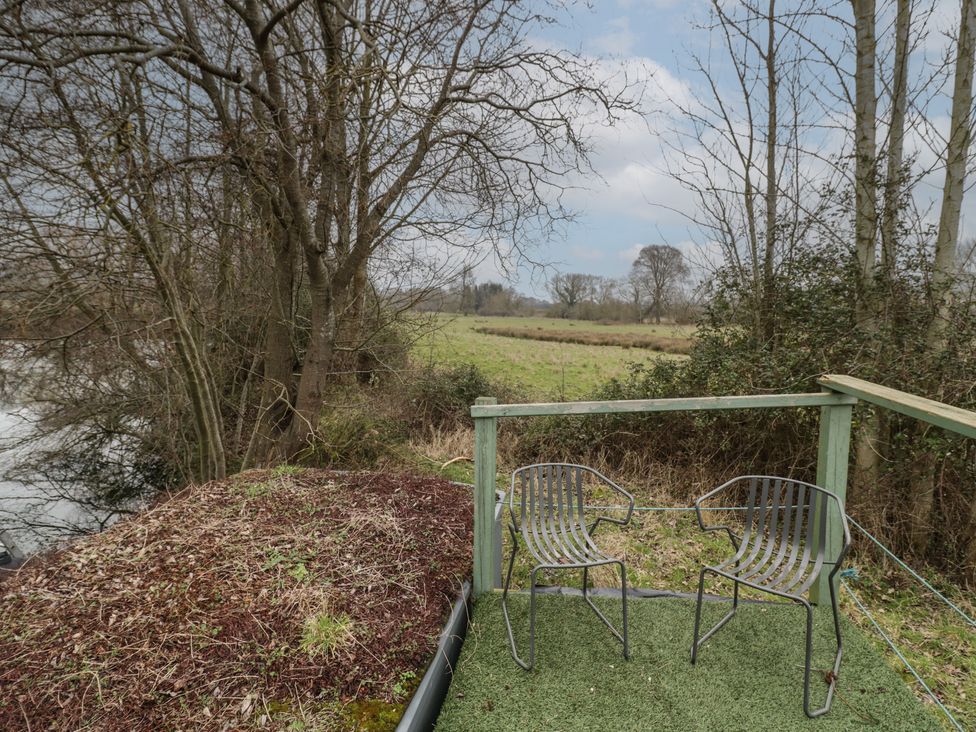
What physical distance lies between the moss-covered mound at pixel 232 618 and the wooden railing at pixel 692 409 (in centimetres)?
25

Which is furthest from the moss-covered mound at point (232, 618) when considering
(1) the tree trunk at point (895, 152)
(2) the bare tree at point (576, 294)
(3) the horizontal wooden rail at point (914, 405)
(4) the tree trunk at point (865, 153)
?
(2) the bare tree at point (576, 294)

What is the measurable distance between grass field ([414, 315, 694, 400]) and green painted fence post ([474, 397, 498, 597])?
4470 millimetres

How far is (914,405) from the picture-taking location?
203 cm

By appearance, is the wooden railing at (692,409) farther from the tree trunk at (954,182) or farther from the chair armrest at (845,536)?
the tree trunk at (954,182)

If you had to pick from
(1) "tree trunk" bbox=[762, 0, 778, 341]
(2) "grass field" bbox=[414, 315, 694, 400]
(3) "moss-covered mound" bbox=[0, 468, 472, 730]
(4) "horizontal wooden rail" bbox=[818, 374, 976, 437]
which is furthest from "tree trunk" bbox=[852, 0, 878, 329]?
(3) "moss-covered mound" bbox=[0, 468, 472, 730]

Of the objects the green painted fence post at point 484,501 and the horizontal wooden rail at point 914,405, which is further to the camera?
the green painted fence post at point 484,501

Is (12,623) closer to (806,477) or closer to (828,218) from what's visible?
(806,477)

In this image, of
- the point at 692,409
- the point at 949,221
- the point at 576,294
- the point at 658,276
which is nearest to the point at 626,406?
the point at 692,409

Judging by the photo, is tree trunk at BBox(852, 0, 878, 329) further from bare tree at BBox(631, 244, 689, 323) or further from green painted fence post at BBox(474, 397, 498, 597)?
green painted fence post at BBox(474, 397, 498, 597)

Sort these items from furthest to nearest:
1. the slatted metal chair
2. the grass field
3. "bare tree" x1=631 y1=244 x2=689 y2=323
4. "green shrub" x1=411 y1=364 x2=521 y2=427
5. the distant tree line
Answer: the grass field, "green shrub" x1=411 y1=364 x2=521 y2=427, "bare tree" x1=631 y1=244 x2=689 y2=323, the distant tree line, the slatted metal chair

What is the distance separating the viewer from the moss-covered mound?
5.83 ft

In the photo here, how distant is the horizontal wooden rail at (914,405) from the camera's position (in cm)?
177

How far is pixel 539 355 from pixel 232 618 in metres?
10.3

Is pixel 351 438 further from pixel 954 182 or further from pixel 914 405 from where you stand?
pixel 954 182
